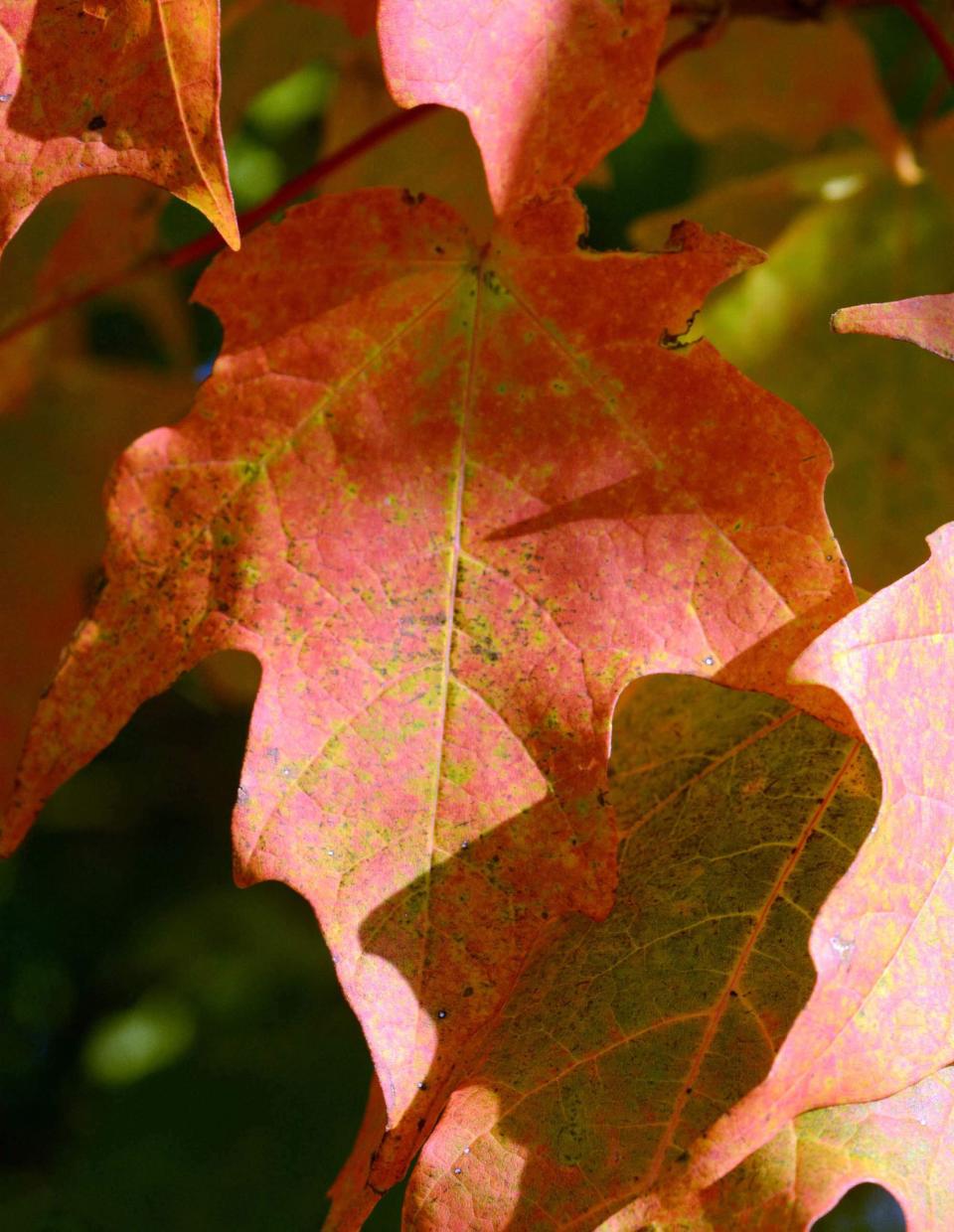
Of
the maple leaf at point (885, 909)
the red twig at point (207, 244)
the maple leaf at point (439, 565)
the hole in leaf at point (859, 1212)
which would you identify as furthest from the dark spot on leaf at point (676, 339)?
the hole in leaf at point (859, 1212)

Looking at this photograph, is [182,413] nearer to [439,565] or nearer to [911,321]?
[439,565]

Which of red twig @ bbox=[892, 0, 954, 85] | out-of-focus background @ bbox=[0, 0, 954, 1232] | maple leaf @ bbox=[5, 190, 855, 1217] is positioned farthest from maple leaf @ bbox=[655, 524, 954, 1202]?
red twig @ bbox=[892, 0, 954, 85]

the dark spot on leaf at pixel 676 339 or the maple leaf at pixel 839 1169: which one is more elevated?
the dark spot on leaf at pixel 676 339

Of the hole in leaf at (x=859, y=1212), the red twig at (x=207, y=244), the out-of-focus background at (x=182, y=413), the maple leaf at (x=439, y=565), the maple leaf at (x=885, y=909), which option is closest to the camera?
the maple leaf at (x=885, y=909)

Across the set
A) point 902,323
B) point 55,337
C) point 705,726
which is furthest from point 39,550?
point 902,323

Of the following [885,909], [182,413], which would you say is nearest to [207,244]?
[182,413]

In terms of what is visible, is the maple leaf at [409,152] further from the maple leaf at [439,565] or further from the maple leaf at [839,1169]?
the maple leaf at [839,1169]
